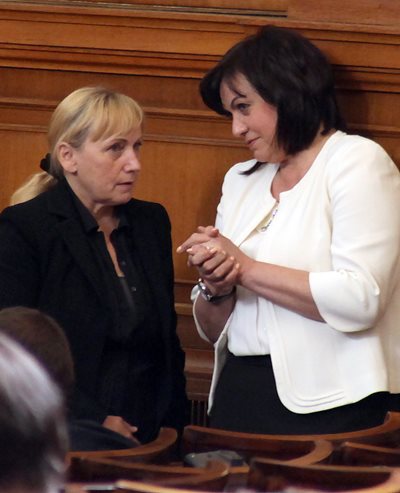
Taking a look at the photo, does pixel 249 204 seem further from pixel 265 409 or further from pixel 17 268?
Answer: pixel 17 268

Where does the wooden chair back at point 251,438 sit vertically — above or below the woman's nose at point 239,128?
below

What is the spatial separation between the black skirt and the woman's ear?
0.75 metres

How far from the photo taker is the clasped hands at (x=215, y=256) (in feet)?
11.5

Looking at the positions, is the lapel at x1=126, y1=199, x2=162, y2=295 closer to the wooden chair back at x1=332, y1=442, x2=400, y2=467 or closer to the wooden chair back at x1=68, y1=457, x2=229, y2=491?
the wooden chair back at x1=332, y1=442, x2=400, y2=467

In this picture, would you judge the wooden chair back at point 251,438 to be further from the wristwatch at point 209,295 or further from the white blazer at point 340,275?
the wristwatch at point 209,295

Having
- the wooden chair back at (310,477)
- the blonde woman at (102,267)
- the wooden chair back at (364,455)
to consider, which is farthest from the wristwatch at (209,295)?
the wooden chair back at (310,477)

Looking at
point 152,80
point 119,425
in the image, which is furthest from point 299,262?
point 152,80

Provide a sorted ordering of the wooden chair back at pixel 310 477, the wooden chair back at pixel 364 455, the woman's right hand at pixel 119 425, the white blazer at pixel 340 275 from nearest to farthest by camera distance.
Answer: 1. the wooden chair back at pixel 310 477
2. the wooden chair back at pixel 364 455
3. the woman's right hand at pixel 119 425
4. the white blazer at pixel 340 275

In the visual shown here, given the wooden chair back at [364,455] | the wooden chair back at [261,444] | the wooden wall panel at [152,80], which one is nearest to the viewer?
the wooden chair back at [364,455]

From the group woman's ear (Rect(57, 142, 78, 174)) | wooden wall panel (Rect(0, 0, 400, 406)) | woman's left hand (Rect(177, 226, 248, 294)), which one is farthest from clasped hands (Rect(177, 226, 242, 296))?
wooden wall panel (Rect(0, 0, 400, 406))

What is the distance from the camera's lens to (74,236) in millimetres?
3617

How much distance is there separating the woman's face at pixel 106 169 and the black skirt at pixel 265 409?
0.61 metres

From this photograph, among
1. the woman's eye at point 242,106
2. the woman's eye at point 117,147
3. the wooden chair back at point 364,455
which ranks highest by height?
the woman's eye at point 242,106

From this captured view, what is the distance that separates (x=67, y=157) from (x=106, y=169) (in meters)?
0.14
